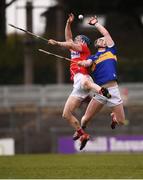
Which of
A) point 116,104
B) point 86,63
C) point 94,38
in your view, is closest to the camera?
point 86,63

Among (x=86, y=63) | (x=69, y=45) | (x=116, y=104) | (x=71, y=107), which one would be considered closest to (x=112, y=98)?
(x=116, y=104)

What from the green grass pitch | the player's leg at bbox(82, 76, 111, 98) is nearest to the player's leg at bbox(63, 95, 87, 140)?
the player's leg at bbox(82, 76, 111, 98)

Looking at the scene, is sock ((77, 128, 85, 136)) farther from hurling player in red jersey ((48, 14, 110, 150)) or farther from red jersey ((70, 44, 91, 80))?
red jersey ((70, 44, 91, 80))

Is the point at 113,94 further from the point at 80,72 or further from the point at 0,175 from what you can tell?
the point at 0,175

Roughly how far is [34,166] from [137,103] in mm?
21232

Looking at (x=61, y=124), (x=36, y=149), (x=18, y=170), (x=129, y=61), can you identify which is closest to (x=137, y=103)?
(x=61, y=124)

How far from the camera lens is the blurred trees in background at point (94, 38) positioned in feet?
160

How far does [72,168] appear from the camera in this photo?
1639 centimetres

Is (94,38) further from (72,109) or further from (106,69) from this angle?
(106,69)

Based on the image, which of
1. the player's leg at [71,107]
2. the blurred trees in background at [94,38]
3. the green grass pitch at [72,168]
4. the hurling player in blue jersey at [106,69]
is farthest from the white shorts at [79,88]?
the blurred trees in background at [94,38]

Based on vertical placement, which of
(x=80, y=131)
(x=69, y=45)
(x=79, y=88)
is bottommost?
(x=80, y=131)

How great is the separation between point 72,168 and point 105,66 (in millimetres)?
2541

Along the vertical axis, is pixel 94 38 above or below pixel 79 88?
above

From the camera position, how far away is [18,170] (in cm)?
1591
